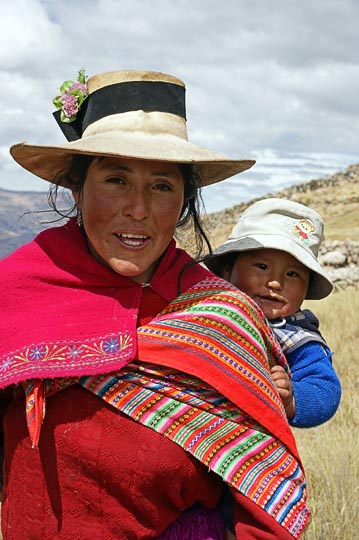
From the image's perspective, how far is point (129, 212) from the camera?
1891mm

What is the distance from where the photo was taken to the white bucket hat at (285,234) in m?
2.67

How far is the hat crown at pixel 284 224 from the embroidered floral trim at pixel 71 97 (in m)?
0.95

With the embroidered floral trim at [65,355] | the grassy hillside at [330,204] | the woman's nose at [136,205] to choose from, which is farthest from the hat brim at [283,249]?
the grassy hillside at [330,204]

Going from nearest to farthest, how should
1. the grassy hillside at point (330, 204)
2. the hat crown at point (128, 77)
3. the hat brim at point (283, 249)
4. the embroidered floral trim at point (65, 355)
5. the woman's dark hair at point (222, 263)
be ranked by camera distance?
1. the embroidered floral trim at point (65, 355)
2. the hat crown at point (128, 77)
3. the hat brim at point (283, 249)
4. the woman's dark hair at point (222, 263)
5. the grassy hillside at point (330, 204)

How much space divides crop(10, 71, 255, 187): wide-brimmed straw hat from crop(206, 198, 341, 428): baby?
654 millimetres

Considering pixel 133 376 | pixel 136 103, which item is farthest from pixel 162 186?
pixel 133 376

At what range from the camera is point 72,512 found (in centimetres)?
184

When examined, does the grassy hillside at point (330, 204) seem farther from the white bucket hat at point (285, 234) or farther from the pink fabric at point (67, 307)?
the pink fabric at point (67, 307)

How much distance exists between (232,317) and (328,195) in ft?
128

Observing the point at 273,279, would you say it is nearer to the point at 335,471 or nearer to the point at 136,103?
the point at 136,103

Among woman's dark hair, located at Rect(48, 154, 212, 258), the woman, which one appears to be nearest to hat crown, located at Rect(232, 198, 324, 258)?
woman's dark hair, located at Rect(48, 154, 212, 258)

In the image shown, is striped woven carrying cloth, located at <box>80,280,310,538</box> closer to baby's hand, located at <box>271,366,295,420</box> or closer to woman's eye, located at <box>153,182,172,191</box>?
baby's hand, located at <box>271,366,295,420</box>

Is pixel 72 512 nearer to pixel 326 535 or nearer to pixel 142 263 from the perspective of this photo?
pixel 142 263

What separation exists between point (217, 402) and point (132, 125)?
85cm
